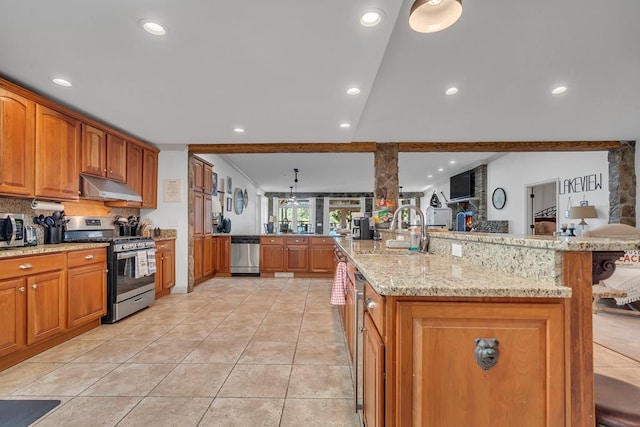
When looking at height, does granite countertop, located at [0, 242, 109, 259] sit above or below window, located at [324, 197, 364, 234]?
below

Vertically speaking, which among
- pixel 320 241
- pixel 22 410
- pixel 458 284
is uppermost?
pixel 458 284

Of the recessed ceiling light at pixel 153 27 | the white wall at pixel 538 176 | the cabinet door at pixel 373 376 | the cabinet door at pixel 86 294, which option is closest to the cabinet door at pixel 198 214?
the cabinet door at pixel 86 294

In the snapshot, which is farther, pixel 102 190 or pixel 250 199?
pixel 250 199

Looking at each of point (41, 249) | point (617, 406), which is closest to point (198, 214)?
point (41, 249)

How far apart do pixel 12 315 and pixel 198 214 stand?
2807 mm

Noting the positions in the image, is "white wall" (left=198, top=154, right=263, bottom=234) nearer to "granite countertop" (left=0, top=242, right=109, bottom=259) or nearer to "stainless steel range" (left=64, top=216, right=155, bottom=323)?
"stainless steel range" (left=64, top=216, right=155, bottom=323)

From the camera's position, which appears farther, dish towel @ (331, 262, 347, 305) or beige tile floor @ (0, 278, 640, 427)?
dish towel @ (331, 262, 347, 305)

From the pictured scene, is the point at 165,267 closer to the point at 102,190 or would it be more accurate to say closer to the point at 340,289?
the point at 102,190

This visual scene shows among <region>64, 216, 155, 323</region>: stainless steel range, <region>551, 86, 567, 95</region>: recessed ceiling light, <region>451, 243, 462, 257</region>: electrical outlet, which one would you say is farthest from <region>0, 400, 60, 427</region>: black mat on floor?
<region>551, 86, 567, 95</region>: recessed ceiling light

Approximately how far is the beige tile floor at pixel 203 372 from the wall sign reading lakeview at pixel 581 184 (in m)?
2.87

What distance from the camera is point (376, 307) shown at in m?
1.12

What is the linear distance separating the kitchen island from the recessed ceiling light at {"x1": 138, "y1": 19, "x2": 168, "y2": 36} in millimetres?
1968

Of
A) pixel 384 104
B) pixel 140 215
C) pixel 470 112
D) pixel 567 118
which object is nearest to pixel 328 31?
pixel 384 104

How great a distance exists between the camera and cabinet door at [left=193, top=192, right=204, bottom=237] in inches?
182
